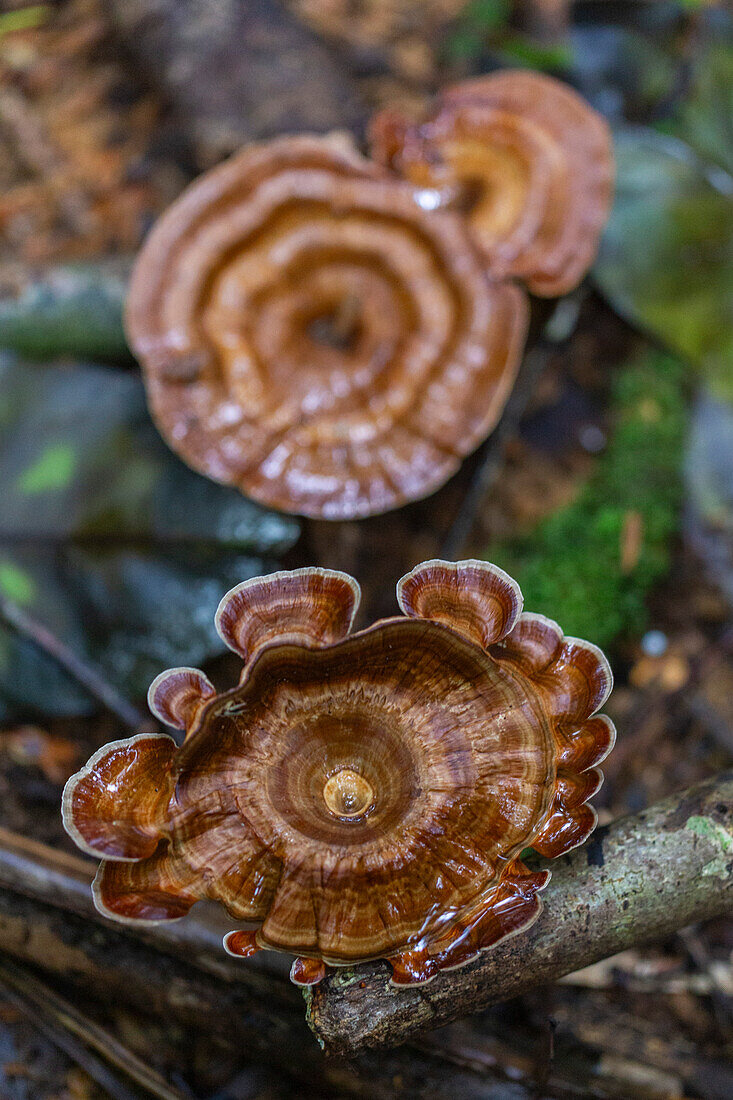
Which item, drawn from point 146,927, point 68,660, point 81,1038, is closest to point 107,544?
point 68,660

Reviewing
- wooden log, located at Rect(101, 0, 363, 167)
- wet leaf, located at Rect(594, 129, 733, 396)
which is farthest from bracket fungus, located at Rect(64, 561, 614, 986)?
wooden log, located at Rect(101, 0, 363, 167)

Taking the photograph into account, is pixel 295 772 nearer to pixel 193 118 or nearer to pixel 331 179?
pixel 331 179

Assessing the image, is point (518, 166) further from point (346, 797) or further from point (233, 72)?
point (346, 797)

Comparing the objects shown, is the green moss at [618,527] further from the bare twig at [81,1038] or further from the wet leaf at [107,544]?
the bare twig at [81,1038]

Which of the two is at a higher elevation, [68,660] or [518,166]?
[518,166]

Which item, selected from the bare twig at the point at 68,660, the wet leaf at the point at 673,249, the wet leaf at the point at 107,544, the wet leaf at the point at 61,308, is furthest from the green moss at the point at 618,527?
the wet leaf at the point at 61,308

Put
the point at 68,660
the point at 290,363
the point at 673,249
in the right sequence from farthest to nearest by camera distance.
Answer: the point at 673,249
the point at 290,363
the point at 68,660
